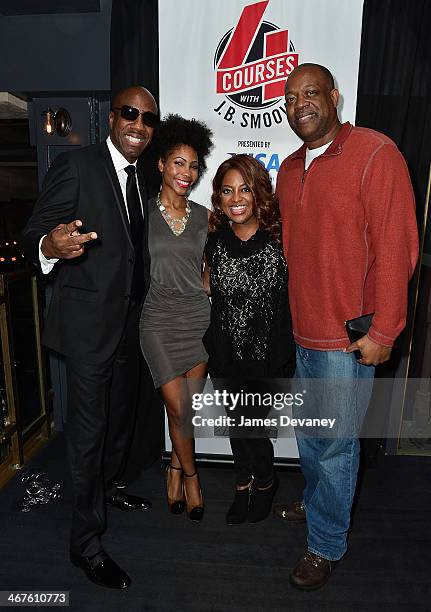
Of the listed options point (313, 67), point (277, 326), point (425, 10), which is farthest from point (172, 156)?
point (425, 10)

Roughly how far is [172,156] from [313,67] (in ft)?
2.49

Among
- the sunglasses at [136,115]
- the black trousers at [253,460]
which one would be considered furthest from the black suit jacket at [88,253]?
the black trousers at [253,460]

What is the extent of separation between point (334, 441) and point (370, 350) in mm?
463

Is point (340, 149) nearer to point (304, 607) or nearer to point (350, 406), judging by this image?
point (350, 406)

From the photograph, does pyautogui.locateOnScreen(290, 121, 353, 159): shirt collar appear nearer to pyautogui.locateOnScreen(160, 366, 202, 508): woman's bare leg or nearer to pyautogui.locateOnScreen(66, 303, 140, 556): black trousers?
pyautogui.locateOnScreen(66, 303, 140, 556): black trousers

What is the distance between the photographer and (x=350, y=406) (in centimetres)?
205

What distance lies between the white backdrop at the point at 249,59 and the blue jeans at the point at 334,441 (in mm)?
1337

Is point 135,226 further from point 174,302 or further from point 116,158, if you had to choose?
point 174,302

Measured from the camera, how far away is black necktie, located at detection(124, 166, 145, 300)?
2146mm

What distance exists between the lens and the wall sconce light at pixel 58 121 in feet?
10.6

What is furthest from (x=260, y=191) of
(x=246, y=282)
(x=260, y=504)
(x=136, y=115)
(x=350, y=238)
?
(x=260, y=504)

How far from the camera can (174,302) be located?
2.35m

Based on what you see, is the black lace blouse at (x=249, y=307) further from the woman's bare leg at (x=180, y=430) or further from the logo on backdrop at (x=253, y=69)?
the logo on backdrop at (x=253, y=69)

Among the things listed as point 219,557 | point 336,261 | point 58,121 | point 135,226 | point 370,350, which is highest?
point 58,121
